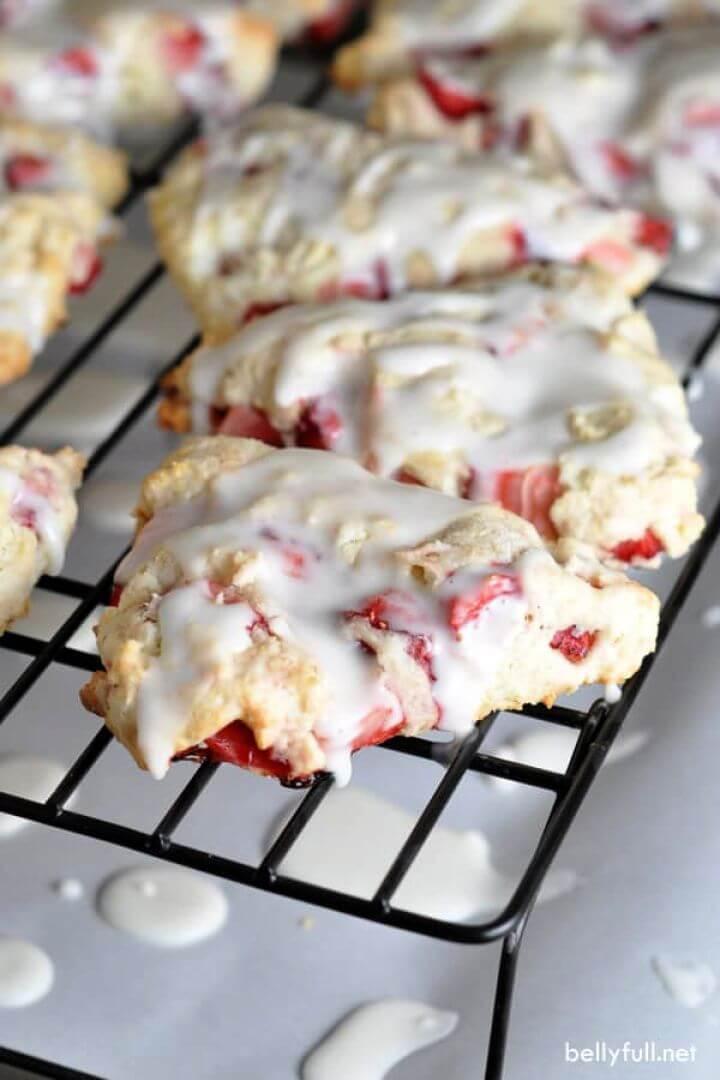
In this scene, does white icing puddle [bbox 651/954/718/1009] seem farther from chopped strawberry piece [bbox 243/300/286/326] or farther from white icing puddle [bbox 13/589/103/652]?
chopped strawberry piece [bbox 243/300/286/326]

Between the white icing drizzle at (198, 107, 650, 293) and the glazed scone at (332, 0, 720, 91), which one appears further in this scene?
the glazed scone at (332, 0, 720, 91)

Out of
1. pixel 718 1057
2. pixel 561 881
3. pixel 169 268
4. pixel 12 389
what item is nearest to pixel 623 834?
pixel 561 881

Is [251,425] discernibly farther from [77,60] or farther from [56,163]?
[77,60]

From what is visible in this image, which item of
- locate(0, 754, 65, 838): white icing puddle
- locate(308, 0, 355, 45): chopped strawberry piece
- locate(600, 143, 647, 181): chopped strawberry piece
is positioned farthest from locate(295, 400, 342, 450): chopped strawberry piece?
locate(308, 0, 355, 45): chopped strawberry piece

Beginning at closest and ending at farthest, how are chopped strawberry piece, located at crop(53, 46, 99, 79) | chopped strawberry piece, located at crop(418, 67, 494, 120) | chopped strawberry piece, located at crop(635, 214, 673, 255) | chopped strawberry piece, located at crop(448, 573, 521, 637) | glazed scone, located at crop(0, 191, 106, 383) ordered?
chopped strawberry piece, located at crop(448, 573, 521, 637) < glazed scone, located at crop(0, 191, 106, 383) < chopped strawberry piece, located at crop(635, 214, 673, 255) < chopped strawberry piece, located at crop(418, 67, 494, 120) < chopped strawberry piece, located at crop(53, 46, 99, 79)

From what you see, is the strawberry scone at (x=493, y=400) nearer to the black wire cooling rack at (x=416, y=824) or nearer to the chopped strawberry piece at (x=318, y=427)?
the chopped strawberry piece at (x=318, y=427)

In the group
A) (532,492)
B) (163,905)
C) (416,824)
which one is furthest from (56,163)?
(416,824)

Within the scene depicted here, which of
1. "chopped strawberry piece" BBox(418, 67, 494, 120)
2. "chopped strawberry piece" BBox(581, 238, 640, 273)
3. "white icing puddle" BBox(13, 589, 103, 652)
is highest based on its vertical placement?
"chopped strawberry piece" BBox(418, 67, 494, 120)
